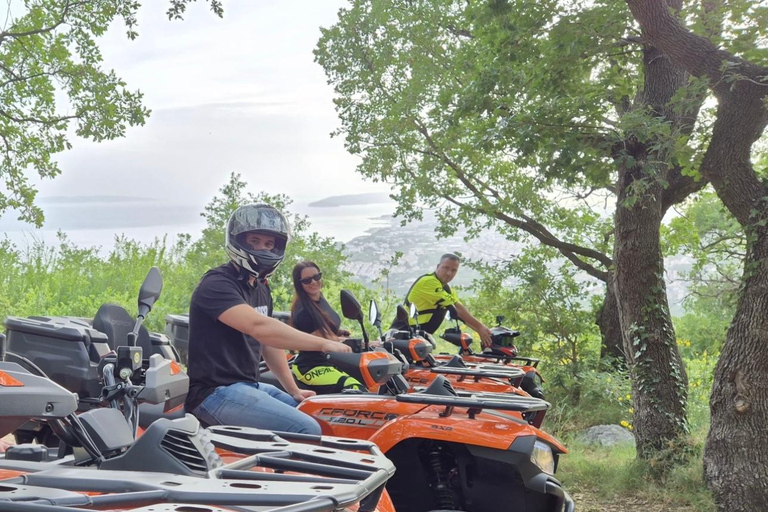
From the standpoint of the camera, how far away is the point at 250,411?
393 cm

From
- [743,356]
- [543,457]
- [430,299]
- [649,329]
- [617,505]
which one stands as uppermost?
[430,299]

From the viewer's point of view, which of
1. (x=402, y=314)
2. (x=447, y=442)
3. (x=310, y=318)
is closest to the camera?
(x=447, y=442)

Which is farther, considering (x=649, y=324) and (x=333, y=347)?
(x=649, y=324)

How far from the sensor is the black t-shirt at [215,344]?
13.5 ft

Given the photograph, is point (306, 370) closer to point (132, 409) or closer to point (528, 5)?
point (132, 409)

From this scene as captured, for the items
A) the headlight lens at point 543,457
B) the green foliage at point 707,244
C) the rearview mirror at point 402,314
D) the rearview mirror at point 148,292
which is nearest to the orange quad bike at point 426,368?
the rearview mirror at point 402,314

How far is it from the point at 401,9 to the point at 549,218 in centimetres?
391

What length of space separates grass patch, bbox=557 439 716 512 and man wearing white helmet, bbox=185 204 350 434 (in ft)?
13.6

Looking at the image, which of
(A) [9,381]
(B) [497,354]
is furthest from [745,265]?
(A) [9,381]

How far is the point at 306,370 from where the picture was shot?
538 cm

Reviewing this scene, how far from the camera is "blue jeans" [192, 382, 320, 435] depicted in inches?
152

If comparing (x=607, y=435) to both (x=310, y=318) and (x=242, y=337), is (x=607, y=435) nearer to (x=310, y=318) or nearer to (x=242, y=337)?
(x=310, y=318)

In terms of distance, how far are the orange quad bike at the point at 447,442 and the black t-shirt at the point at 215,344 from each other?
1.51 ft

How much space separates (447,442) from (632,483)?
400 centimetres
